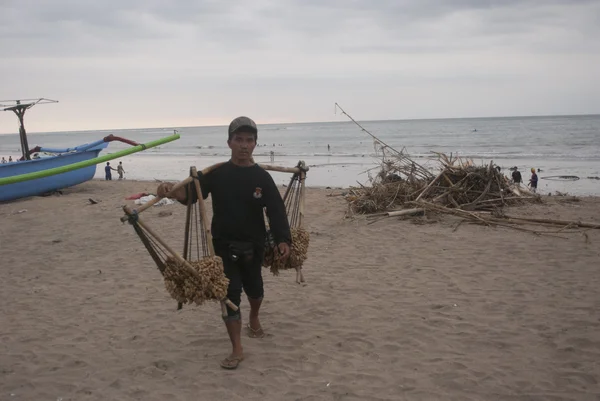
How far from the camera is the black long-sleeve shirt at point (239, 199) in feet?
11.8

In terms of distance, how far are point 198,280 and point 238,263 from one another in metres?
0.42

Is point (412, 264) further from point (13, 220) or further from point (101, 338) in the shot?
point (13, 220)

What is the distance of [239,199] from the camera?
11.8 ft

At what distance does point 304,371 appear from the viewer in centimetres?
361

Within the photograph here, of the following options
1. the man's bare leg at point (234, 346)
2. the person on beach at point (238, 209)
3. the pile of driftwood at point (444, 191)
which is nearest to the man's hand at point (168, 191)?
the person on beach at point (238, 209)

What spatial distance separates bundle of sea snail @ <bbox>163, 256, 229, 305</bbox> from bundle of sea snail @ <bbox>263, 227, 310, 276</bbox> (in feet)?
→ 1.72

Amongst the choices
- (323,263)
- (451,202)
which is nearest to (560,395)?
(323,263)

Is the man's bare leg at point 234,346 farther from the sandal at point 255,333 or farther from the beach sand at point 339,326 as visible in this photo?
the sandal at point 255,333

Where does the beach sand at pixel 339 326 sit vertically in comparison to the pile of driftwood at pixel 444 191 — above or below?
below

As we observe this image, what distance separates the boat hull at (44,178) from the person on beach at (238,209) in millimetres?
11279

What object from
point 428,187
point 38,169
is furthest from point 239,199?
point 38,169

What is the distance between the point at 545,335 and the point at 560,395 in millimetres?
1002

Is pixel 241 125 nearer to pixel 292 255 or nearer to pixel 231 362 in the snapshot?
pixel 292 255

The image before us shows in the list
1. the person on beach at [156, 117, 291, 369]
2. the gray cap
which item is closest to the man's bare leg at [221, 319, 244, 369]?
the person on beach at [156, 117, 291, 369]
